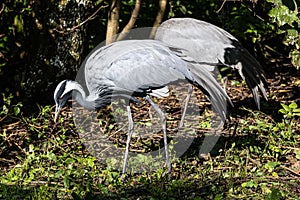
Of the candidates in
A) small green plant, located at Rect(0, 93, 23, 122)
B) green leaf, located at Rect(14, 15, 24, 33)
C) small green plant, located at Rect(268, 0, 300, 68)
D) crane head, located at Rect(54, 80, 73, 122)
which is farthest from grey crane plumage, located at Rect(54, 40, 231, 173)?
green leaf, located at Rect(14, 15, 24, 33)

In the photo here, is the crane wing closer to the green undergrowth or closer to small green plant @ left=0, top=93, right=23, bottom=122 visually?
the green undergrowth

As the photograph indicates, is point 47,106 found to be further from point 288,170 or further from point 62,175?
point 288,170

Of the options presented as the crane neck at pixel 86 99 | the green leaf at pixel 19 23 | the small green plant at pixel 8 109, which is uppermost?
the green leaf at pixel 19 23

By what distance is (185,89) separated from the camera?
822cm

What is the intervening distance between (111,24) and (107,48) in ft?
5.69

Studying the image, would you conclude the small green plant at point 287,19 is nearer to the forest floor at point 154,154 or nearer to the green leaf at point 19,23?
the forest floor at point 154,154

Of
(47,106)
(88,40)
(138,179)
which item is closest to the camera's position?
(138,179)

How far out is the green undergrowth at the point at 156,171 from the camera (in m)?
5.18

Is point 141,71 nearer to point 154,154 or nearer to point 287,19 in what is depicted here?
point 154,154

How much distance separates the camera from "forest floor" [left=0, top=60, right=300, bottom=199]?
5.23m

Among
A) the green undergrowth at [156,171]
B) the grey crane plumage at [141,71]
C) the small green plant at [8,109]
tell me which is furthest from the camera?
the small green plant at [8,109]

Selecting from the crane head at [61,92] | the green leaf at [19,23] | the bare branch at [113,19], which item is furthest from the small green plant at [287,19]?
the green leaf at [19,23]

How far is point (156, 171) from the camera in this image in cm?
570

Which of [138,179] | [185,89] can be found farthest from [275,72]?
[138,179]
